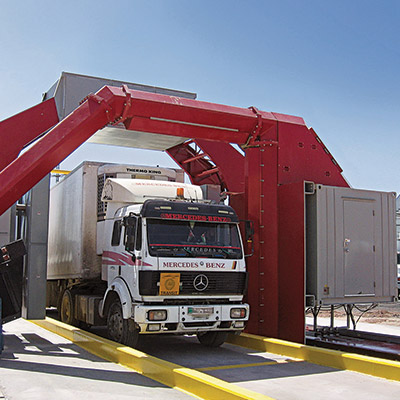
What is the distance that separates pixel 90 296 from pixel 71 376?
159 inches

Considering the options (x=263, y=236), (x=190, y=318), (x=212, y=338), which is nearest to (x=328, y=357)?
(x=190, y=318)

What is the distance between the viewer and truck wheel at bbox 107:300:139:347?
9031 millimetres

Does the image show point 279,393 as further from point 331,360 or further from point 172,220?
point 172,220

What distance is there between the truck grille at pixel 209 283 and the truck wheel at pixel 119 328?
84 cm

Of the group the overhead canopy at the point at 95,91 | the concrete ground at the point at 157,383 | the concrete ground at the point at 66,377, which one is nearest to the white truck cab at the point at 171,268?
the concrete ground at the point at 157,383

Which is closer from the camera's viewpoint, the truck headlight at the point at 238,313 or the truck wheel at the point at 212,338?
the truck headlight at the point at 238,313

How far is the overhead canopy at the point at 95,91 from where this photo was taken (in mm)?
11781

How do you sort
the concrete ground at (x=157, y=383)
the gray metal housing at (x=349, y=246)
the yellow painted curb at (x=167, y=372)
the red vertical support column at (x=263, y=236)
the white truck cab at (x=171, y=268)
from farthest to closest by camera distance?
the red vertical support column at (x=263, y=236)
the gray metal housing at (x=349, y=246)
the white truck cab at (x=171, y=268)
the concrete ground at (x=157, y=383)
the yellow painted curb at (x=167, y=372)

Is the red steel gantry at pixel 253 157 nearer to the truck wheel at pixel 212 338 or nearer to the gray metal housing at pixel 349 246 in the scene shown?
the gray metal housing at pixel 349 246

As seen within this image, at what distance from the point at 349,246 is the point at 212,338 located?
318 centimetres

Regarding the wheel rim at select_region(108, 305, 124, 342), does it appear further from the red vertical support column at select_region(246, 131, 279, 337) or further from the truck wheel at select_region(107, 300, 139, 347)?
the red vertical support column at select_region(246, 131, 279, 337)

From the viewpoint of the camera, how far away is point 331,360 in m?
8.05

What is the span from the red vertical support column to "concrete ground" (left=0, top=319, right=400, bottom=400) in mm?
937

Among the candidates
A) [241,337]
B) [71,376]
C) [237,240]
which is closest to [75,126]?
[237,240]
